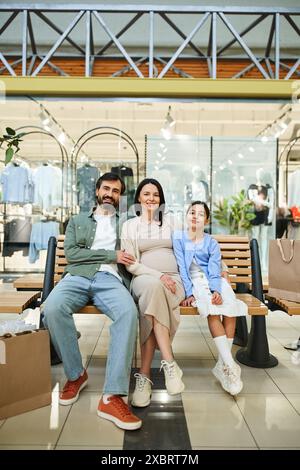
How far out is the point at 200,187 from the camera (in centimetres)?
601

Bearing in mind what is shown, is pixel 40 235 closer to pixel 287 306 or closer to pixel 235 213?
pixel 235 213

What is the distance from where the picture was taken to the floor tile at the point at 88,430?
164 cm

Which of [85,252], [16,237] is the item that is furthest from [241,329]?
[16,237]

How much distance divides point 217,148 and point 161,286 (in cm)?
433

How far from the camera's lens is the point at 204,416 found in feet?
6.16

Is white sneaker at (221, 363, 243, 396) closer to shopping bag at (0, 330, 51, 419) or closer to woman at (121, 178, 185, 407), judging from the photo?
woman at (121, 178, 185, 407)

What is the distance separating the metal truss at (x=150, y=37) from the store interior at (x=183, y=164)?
0.94 meters

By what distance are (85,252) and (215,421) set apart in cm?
117

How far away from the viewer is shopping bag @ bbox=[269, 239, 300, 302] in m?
2.48

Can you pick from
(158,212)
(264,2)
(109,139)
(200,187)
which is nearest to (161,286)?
(158,212)

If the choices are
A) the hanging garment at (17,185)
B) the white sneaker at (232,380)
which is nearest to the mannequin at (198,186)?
the hanging garment at (17,185)

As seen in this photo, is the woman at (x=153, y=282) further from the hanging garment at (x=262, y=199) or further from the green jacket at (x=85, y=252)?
the hanging garment at (x=262, y=199)

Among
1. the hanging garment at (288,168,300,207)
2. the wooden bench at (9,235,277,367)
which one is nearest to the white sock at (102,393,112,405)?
the wooden bench at (9,235,277,367)

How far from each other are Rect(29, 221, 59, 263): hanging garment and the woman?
345cm
